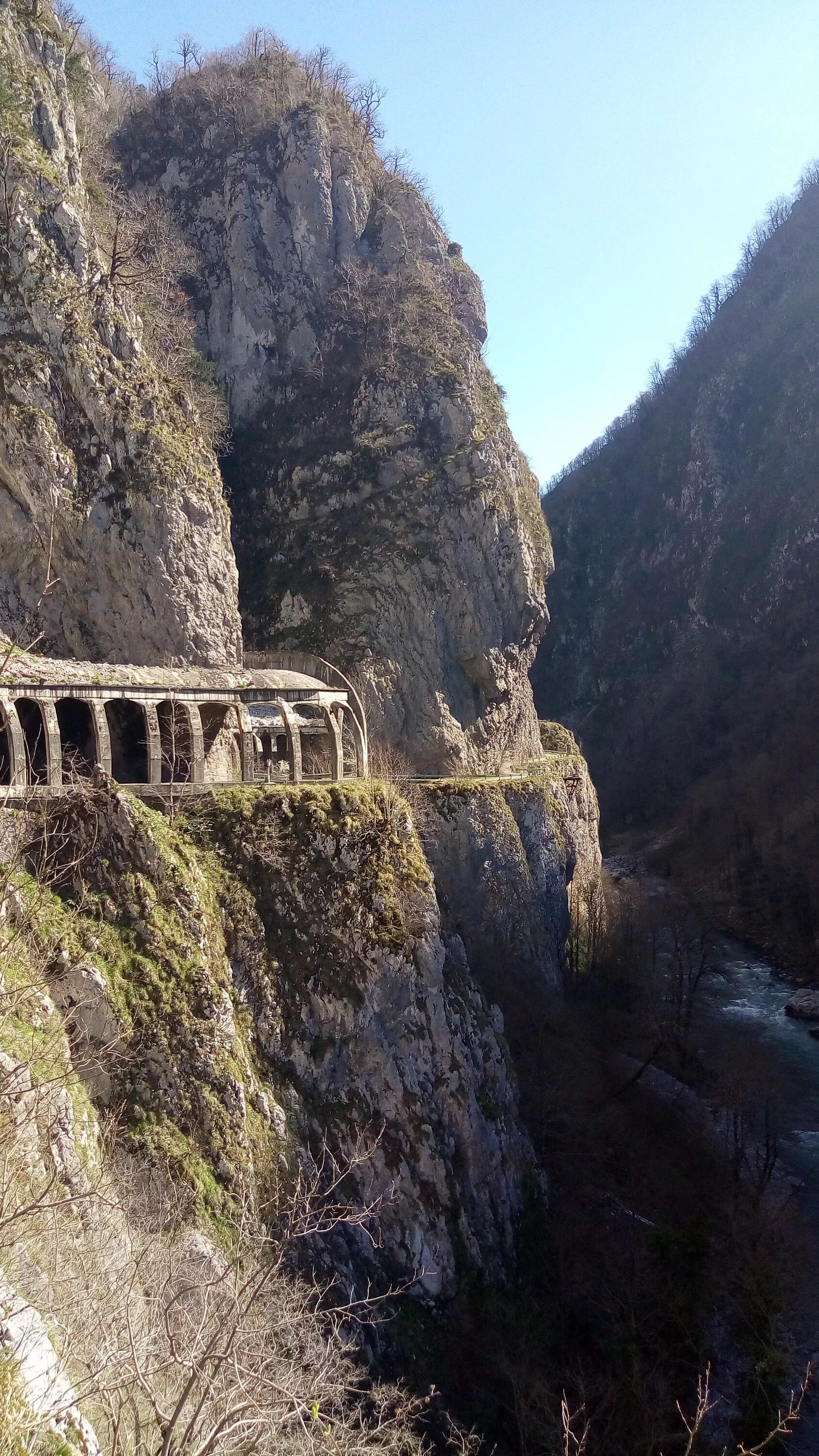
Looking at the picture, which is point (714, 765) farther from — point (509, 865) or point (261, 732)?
point (261, 732)

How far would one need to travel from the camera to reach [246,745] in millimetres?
24047

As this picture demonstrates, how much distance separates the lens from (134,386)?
29844 mm

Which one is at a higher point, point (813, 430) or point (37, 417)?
point (813, 430)

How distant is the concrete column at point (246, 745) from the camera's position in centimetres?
2384

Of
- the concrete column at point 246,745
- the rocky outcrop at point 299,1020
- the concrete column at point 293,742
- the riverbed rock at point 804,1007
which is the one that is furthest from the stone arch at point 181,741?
the riverbed rock at point 804,1007

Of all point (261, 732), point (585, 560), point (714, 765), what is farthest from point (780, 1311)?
point (585, 560)

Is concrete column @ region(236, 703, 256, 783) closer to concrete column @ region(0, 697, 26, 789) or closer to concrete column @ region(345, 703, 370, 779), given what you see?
concrete column @ region(345, 703, 370, 779)

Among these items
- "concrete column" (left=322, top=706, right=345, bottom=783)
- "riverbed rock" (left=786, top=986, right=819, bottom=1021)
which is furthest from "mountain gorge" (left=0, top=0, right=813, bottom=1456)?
"riverbed rock" (left=786, top=986, right=819, bottom=1021)

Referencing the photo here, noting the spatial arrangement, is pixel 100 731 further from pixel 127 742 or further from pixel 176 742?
pixel 127 742

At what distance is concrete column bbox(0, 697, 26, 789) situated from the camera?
18.3 metres

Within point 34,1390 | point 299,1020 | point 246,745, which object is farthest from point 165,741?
point 34,1390

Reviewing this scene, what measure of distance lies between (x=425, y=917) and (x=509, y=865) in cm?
1221

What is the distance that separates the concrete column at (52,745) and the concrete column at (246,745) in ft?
17.4

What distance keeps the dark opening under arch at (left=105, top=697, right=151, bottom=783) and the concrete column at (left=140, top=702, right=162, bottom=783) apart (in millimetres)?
4354
